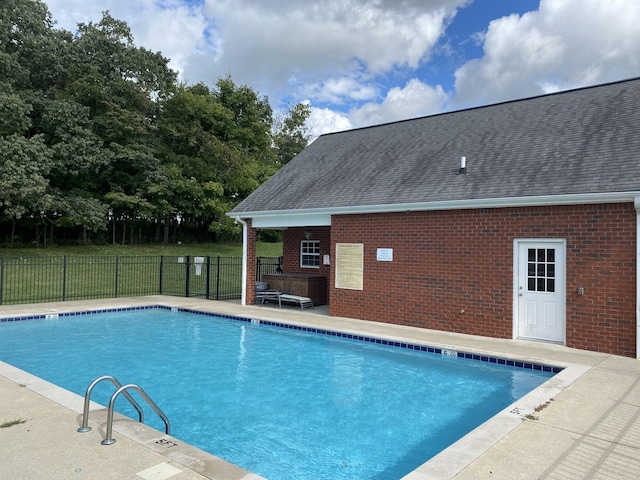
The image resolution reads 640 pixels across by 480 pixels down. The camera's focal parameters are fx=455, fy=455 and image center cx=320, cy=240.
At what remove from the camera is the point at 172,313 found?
1376cm

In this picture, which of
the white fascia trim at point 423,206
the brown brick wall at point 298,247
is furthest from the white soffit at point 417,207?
the brown brick wall at point 298,247

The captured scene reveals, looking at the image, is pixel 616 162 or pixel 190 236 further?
pixel 190 236

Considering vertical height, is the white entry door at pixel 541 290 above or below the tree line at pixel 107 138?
below

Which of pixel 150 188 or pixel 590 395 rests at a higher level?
pixel 150 188

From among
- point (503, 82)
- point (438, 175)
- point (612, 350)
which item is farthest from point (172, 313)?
point (503, 82)

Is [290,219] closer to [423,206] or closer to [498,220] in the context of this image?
A: [423,206]

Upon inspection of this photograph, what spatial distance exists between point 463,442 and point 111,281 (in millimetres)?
18918

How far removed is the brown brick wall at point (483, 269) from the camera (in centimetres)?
813

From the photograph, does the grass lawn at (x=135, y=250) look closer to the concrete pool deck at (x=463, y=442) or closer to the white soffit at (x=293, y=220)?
the white soffit at (x=293, y=220)

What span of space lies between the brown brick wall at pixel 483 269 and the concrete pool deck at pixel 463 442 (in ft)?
6.30

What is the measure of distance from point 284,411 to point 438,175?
280 inches

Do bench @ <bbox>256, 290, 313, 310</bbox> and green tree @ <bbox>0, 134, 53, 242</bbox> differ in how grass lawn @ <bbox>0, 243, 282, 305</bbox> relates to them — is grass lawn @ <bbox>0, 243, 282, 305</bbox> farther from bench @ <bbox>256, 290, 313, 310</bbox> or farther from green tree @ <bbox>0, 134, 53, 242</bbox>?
green tree @ <bbox>0, 134, 53, 242</bbox>

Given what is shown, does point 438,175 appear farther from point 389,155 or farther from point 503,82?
point 503,82

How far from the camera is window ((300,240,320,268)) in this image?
53.7 feet
